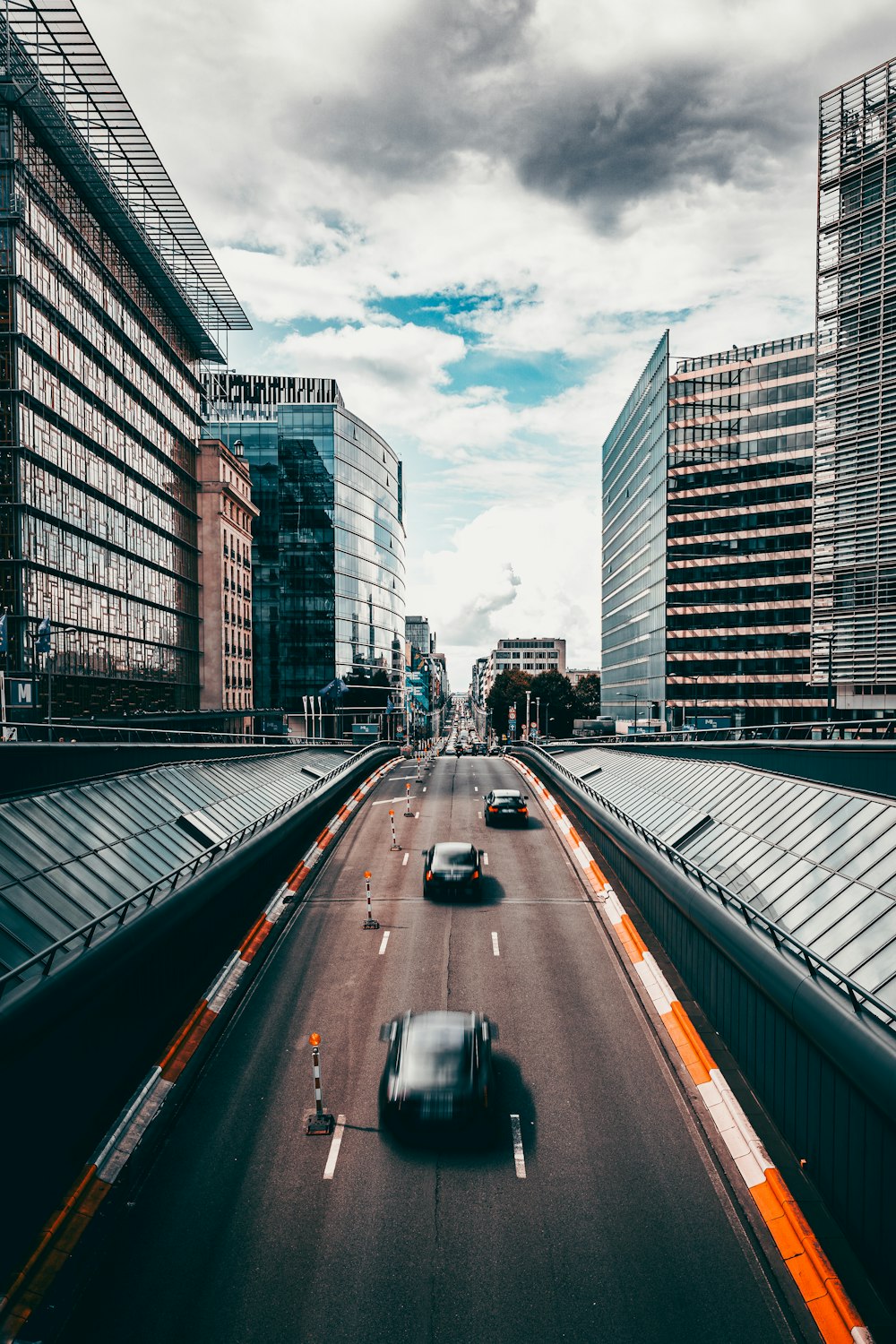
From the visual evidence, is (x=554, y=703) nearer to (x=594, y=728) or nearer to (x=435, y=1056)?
(x=594, y=728)

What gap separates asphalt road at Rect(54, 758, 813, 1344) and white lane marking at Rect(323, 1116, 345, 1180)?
13 centimetres

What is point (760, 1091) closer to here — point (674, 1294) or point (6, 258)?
point (674, 1294)

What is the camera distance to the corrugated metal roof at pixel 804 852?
11906mm

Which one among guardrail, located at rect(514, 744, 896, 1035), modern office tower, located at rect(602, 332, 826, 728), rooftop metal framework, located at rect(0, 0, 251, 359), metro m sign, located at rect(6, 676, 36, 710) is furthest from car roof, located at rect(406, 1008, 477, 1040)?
modern office tower, located at rect(602, 332, 826, 728)

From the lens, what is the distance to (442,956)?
67.3 ft

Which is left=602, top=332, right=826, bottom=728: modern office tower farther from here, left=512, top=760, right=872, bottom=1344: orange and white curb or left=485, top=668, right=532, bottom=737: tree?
left=512, top=760, right=872, bottom=1344: orange and white curb

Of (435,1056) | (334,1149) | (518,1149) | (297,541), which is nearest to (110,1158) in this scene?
(334,1149)

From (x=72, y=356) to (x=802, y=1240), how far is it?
61.8 m

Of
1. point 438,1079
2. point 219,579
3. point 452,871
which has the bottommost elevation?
point 438,1079

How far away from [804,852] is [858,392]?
146 ft

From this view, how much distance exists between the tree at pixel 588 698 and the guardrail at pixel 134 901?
107190 millimetres

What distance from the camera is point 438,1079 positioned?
12625 millimetres

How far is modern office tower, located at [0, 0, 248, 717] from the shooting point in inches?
1807

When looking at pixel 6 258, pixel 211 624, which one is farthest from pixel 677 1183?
pixel 211 624
